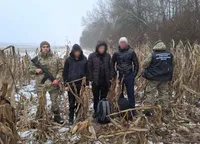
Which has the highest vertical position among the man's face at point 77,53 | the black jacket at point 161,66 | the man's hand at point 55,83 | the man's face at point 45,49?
the man's face at point 45,49

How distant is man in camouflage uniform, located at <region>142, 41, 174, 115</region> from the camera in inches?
196

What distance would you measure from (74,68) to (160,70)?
1.59 meters

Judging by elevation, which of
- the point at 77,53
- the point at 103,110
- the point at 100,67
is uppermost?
the point at 77,53

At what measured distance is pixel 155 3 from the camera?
1229 inches

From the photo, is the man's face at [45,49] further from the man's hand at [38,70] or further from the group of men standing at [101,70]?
the man's hand at [38,70]

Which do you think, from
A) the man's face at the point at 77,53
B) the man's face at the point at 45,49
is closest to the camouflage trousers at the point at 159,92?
the man's face at the point at 77,53

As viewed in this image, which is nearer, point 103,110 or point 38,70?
point 38,70

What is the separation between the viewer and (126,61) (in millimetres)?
4980

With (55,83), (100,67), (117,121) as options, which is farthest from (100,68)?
(117,121)

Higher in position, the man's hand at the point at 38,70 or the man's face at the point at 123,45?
the man's face at the point at 123,45

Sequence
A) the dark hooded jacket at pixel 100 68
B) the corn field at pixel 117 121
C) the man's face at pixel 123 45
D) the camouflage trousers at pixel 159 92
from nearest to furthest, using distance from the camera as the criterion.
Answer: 1. the corn field at pixel 117 121
2. the dark hooded jacket at pixel 100 68
3. the man's face at pixel 123 45
4. the camouflage trousers at pixel 159 92

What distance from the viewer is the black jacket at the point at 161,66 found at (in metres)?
4.98

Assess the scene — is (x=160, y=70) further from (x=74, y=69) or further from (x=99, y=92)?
(x=74, y=69)

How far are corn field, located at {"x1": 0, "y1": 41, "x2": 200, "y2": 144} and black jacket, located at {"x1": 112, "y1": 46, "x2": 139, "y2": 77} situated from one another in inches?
11.6
